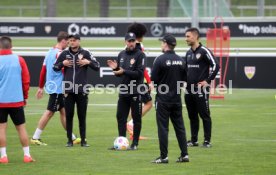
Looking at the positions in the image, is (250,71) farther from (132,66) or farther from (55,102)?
(132,66)

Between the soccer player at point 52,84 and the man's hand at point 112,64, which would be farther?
the soccer player at point 52,84

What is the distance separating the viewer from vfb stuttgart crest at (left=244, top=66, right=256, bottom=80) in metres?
25.0

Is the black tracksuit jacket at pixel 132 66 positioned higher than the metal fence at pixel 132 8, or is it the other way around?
the metal fence at pixel 132 8

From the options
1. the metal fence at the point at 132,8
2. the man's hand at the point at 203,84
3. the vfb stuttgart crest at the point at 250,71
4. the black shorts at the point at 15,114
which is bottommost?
the vfb stuttgart crest at the point at 250,71

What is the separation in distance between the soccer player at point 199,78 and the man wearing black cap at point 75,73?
1776 millimetres

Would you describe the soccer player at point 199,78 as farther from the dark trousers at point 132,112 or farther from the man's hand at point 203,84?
the dark trousers at point 132,112

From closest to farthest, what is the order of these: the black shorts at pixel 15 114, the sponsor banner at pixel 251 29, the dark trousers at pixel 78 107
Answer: the black shorts at pixel 15 114
the dark trousers at pixel 78 107
the sponsor banner at pixel 251 29

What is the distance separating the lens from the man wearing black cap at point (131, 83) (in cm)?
1392

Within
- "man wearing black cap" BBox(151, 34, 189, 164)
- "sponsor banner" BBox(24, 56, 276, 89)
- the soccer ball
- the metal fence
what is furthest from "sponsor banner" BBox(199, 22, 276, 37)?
"man wearing black cap" BBox(151, 34, 189, 164)

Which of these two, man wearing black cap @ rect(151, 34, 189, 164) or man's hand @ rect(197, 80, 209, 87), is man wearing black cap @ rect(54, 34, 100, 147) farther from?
man wearing black cap @ rect(151, 34, 189, 164)

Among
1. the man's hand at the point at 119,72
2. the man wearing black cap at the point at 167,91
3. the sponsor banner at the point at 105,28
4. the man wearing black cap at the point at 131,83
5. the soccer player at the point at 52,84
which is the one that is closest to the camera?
the man wearing black cap at the point at 167,91

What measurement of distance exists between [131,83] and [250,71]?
11617 mm

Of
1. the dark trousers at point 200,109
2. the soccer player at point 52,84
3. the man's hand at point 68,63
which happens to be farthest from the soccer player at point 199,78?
the soccer player at point 52,84

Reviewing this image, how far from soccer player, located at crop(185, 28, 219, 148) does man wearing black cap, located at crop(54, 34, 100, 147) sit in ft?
5.83
